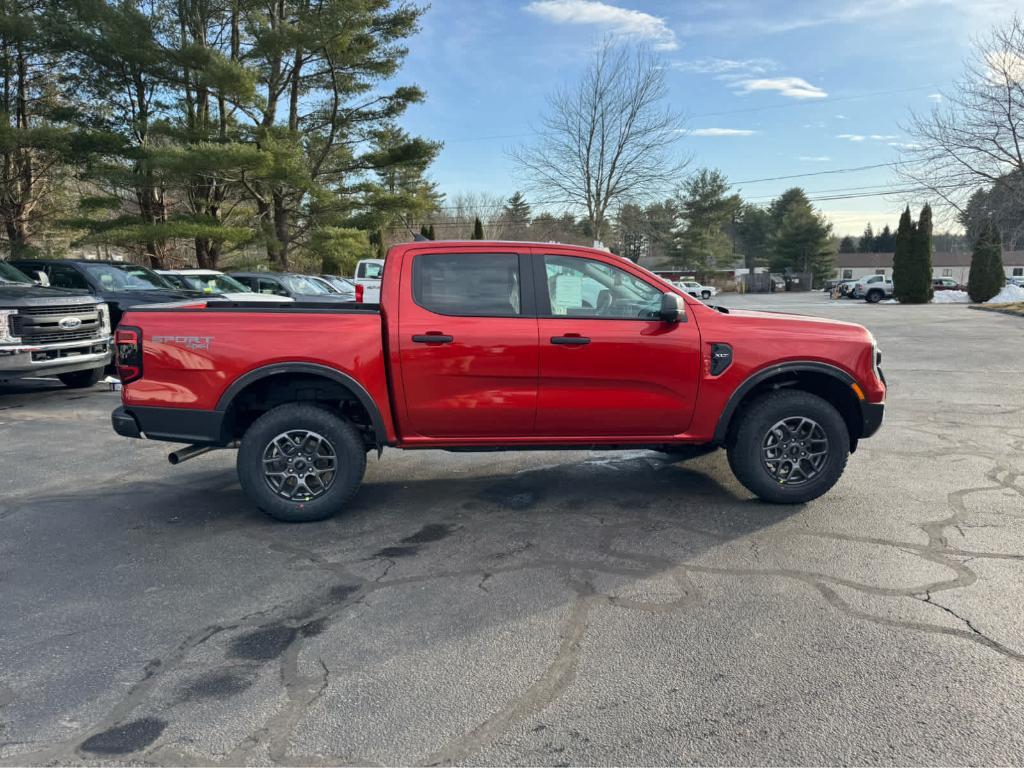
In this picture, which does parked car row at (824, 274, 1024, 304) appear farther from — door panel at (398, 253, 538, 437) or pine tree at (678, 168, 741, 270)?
door panel at (398, 253, 538, 437)

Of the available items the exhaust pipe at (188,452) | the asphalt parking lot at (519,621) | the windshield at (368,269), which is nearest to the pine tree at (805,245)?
the windshield at (368,269)

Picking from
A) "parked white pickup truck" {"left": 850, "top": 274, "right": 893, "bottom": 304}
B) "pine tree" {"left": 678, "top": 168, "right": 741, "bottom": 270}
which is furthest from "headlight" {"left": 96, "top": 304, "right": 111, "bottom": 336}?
"pine tree" {"left": 678, "top": 168, "right": 741, "bottom": 270}

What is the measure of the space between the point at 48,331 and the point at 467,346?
6.95 meters

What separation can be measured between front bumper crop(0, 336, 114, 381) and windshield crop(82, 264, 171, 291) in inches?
84.6

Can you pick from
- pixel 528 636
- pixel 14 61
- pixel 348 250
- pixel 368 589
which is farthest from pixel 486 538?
pixel 14 61

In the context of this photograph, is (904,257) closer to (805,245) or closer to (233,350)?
(805,245)

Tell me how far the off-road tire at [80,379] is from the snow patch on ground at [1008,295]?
123 feet

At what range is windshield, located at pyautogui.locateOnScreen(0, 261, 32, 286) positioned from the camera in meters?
9.77

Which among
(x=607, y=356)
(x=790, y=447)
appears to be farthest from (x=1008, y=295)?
(x=607, y=356)

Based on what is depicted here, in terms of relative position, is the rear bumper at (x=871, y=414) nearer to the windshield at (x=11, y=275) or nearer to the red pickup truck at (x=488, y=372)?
the red pickup truck at (x=488, y=372)

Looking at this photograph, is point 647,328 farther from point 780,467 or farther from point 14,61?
point 14,61

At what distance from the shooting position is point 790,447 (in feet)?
15.6

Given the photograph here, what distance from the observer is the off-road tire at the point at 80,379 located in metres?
10.1

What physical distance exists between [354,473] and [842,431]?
346 cm
